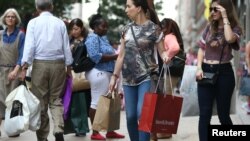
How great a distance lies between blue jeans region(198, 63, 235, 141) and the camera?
6.53 meters

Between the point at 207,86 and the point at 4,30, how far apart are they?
11.6ft

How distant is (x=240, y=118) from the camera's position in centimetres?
1080

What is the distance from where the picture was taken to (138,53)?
6523 millimetres

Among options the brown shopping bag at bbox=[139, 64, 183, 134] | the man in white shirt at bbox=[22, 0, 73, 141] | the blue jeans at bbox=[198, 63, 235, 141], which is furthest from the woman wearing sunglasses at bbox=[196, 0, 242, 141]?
the man in white shirt at bbox=[22, 0, 73, 141]

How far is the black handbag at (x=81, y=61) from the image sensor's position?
850 cm

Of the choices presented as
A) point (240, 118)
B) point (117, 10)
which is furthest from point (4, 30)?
point (117, 10)

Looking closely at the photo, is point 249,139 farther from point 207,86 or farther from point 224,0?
point 224,0

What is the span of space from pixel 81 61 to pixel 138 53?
214 centimetres

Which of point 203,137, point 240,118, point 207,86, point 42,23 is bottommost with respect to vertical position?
point 240,118

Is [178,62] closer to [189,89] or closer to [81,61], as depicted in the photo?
[81,61]

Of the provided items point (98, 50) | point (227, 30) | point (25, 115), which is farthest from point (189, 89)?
point (227, 30)

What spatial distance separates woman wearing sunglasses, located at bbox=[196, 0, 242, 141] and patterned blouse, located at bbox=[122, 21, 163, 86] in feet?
1.75

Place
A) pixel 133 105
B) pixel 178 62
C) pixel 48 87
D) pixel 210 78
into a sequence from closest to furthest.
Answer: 1. pixel 210 78
2. pixel 133 105
3. pixel 48 87
4. pixel 178 62

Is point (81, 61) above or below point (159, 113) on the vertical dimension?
above
